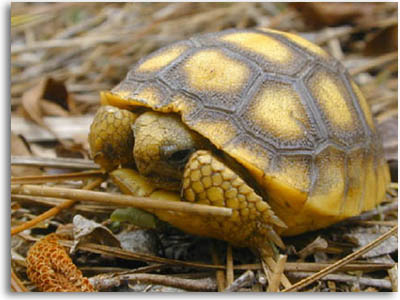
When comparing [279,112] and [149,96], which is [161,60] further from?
[279,112]

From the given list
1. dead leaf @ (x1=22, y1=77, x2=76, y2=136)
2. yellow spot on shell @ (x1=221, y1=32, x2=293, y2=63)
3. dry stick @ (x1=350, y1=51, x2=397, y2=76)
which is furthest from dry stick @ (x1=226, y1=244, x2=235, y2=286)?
dry stick @ (x1=350, y1=51, x2=397, y2=76)

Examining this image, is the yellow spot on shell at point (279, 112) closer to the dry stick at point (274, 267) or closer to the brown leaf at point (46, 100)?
the dry stick at point (274, 267)

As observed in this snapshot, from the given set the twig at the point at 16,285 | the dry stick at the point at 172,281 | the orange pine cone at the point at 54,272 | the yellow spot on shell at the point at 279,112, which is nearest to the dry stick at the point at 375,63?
the yellow spot on shell at the point at 279,112

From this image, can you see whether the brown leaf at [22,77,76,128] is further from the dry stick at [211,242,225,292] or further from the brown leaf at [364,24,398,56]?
the brown leaf at [364,24,398,56]

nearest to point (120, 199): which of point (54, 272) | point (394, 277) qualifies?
point (54, 272)

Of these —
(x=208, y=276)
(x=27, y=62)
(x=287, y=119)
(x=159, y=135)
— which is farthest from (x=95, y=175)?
(x=27, y=62)

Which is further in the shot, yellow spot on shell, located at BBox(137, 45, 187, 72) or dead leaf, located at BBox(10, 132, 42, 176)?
dead leaf, located at BBox(10, 132, 42, 176)

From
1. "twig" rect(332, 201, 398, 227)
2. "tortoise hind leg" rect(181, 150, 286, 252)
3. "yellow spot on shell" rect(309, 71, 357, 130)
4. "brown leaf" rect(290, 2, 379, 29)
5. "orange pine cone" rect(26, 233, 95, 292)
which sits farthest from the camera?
"brown leaf" rect(290, 2, 379, 29)
